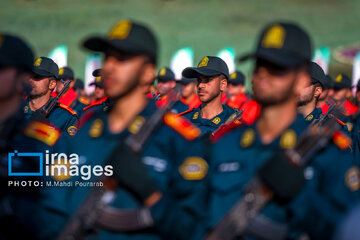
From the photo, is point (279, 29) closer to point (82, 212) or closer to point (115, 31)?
point (115, 31)

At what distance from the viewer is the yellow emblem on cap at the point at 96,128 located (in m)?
3.26

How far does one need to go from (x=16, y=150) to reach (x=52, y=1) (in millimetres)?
31953

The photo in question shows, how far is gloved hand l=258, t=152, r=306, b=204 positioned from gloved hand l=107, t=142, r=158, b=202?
0.64 meters

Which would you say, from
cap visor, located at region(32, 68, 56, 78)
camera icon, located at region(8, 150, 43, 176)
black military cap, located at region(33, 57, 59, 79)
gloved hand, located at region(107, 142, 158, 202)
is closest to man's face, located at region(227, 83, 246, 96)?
black military cap, located at region(33, 57, 59, 79)

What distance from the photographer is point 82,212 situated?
304cm

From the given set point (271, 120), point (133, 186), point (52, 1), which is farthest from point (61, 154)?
point (52, 1)

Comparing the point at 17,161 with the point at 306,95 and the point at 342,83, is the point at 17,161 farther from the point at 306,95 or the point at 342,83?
the point at 342,83

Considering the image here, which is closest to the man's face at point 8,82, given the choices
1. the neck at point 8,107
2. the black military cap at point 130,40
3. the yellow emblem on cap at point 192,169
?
the neck at point 8,107

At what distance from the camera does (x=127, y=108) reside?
3295mm

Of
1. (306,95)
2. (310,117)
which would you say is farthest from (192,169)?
(310,117)

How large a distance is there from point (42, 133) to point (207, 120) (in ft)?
12.0

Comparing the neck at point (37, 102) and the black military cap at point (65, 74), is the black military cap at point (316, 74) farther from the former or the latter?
the black military cap at point (65, 74)

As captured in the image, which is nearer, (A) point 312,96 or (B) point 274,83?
(B) point 274,83

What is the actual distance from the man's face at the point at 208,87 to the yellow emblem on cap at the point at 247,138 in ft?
11.9
